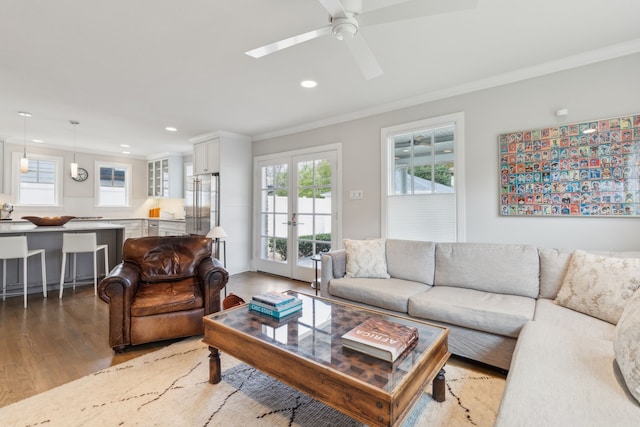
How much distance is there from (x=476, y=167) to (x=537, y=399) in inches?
94.5

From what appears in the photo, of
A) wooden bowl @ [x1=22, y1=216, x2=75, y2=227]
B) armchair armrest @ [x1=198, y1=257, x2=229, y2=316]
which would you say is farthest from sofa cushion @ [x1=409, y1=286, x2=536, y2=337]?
wooden bowl @ [x1=22, y1=216, x2=75, y2=227]

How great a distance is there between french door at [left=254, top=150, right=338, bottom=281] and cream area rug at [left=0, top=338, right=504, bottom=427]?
2.54m

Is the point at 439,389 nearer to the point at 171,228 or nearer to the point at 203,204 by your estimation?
the point at 203,204

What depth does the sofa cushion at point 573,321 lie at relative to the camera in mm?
1697

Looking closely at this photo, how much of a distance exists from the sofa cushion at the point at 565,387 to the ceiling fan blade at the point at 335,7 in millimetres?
1903

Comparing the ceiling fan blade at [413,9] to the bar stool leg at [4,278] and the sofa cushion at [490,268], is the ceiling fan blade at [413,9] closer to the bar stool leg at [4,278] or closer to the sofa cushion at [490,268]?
the sofa cushion at [490,268]

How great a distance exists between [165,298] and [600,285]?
10.3ft

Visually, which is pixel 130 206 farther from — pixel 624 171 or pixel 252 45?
pixel 624 171

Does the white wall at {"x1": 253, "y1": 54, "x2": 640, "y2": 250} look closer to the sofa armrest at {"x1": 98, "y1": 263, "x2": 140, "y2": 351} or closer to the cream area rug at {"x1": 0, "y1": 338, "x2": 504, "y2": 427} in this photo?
the cream area rug at {"x1": 0, "y1": 338, "x2": 504, "y2": 427}

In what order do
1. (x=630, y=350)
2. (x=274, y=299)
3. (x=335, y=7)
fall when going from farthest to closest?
(x=274, y=299)
(x=335, y=7)
(x=630, y=350)

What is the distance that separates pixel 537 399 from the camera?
1.12 metres

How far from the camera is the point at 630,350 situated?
45.9 inches

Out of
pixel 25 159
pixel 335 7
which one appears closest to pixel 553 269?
pixel 335 7

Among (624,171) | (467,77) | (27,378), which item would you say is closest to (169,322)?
(27,378)
